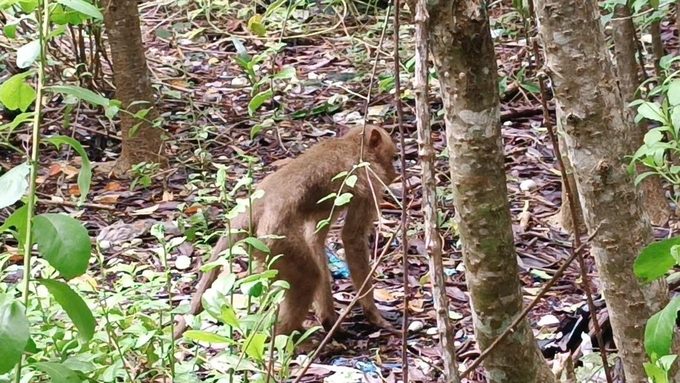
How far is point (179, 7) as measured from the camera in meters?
Answer: 11.0

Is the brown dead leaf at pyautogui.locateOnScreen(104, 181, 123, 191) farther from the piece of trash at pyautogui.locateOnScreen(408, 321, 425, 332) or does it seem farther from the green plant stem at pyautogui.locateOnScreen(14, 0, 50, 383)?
the green plant stem at pyautogui.locateOnScreen(14, 0, 50, 383)

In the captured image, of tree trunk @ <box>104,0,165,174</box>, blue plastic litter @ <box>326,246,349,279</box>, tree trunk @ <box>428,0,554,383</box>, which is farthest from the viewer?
tree trunk @ <box>104,0,165,174</box>

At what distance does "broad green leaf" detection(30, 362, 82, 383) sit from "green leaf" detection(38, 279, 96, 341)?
9 cm

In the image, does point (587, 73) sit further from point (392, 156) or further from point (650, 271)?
point (392, 156)

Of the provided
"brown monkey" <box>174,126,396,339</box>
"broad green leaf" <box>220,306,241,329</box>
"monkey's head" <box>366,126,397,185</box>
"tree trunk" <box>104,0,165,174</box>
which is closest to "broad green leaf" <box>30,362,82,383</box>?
"broad green leaf" <box>220,306,241,329</box>

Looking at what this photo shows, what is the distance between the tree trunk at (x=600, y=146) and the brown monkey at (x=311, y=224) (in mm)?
1768

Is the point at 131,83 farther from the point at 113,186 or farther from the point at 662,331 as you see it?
the point at 662,331

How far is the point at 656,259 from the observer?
7.73ft

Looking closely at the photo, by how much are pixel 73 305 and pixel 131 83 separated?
5.09m

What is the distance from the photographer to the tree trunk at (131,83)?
23.0ft

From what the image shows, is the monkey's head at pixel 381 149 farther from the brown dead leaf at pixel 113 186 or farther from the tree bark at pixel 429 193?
the tree bark at pixel 429 193

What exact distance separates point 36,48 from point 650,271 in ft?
5.17

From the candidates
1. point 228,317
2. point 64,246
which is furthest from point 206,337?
point 64,246

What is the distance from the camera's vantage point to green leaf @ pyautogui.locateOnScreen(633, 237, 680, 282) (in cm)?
235
